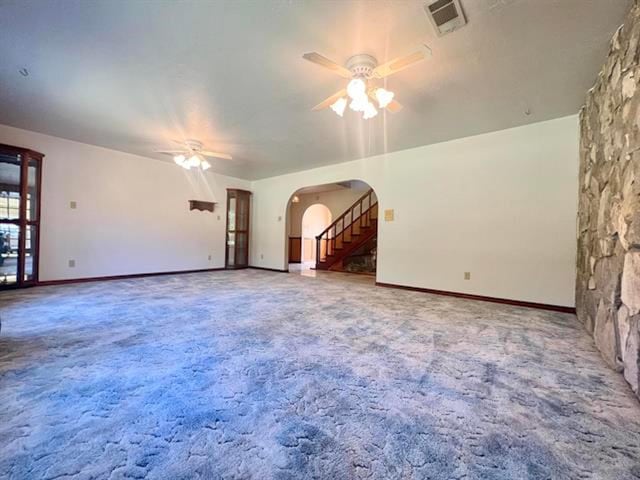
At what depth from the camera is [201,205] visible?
23.5 feet

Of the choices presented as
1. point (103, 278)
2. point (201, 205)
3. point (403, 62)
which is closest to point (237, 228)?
point (201, 205)

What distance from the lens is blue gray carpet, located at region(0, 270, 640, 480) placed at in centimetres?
118

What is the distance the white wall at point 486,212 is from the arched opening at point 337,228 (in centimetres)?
215

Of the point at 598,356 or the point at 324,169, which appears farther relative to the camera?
the point at 324,169

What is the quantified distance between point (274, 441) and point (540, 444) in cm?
123

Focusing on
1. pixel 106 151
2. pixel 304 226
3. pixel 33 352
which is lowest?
pixel 33 352

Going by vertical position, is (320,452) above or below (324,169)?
below

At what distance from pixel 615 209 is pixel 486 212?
2.13 metres

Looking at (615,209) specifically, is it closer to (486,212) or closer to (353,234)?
(486,212)

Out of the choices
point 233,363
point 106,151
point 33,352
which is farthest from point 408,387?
point 106,151

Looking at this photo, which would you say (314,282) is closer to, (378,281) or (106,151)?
(378,281)

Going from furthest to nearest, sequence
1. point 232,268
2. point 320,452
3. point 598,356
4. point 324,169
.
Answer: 1. point 232,268
2. point 324,169
3. point 598,356
4. point 320,452

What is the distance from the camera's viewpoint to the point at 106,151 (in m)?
5.50

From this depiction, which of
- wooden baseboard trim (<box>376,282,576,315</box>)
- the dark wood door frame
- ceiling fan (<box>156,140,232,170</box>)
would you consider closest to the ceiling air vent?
wooden baseboard trim (<box>376,282,576,315</box>)
